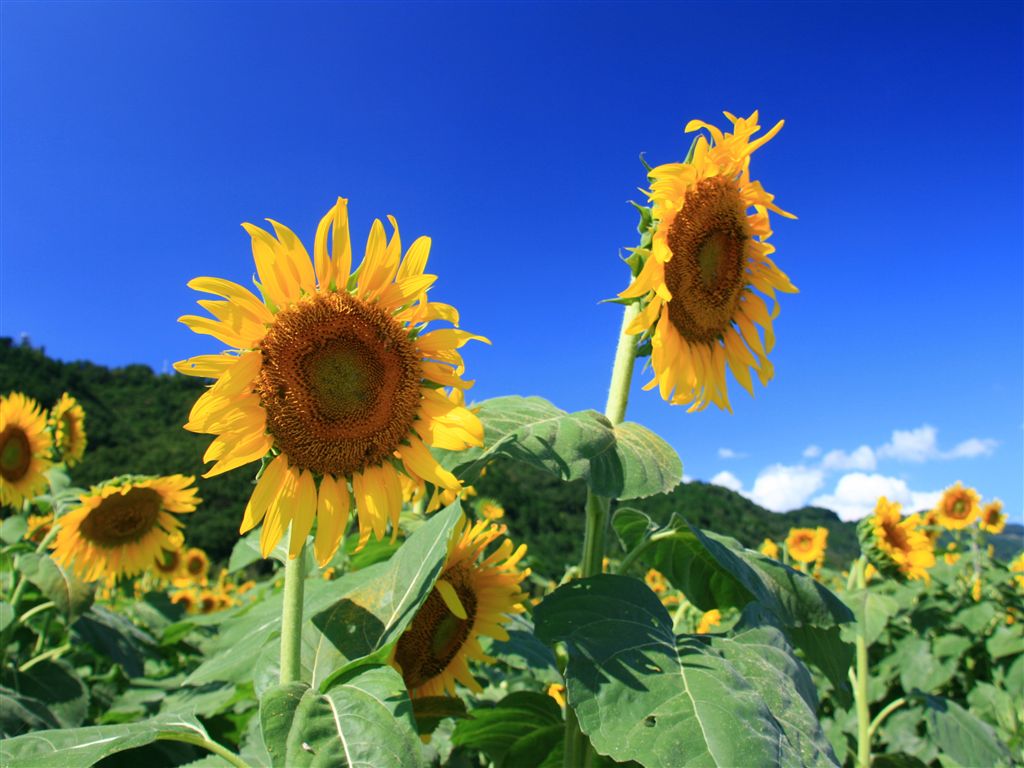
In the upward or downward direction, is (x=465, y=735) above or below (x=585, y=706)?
below

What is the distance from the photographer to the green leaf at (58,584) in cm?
360

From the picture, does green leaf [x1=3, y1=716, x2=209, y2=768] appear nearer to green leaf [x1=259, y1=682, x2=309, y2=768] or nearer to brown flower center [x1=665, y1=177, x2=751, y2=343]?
green leaf [x1=259, y1=682, x2=309, y2=768]

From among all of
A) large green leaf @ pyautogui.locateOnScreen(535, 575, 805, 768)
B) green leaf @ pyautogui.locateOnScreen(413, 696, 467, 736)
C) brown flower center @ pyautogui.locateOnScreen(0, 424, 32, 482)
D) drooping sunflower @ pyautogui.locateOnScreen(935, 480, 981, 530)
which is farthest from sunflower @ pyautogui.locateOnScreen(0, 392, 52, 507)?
drooping sunflower @ pyautogui.locateOnScreen(935, 480, 981, 530)

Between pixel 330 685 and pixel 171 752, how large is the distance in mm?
1503

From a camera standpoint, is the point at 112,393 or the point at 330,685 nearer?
the point at 330,685

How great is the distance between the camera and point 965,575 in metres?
7.86

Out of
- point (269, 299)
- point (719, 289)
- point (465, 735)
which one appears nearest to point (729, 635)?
point (465, 735)

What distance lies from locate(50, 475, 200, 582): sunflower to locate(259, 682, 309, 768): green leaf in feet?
11.1

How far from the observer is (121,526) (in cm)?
449

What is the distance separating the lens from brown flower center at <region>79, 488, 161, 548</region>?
438 cm

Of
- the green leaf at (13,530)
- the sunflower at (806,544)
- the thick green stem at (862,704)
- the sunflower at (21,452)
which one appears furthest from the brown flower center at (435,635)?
the sunflower at (806,544)

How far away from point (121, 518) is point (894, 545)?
17.3 ft

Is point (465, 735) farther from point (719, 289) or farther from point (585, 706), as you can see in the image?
point (719, 289)

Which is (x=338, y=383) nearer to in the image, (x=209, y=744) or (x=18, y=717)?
(x=209, y=744)
